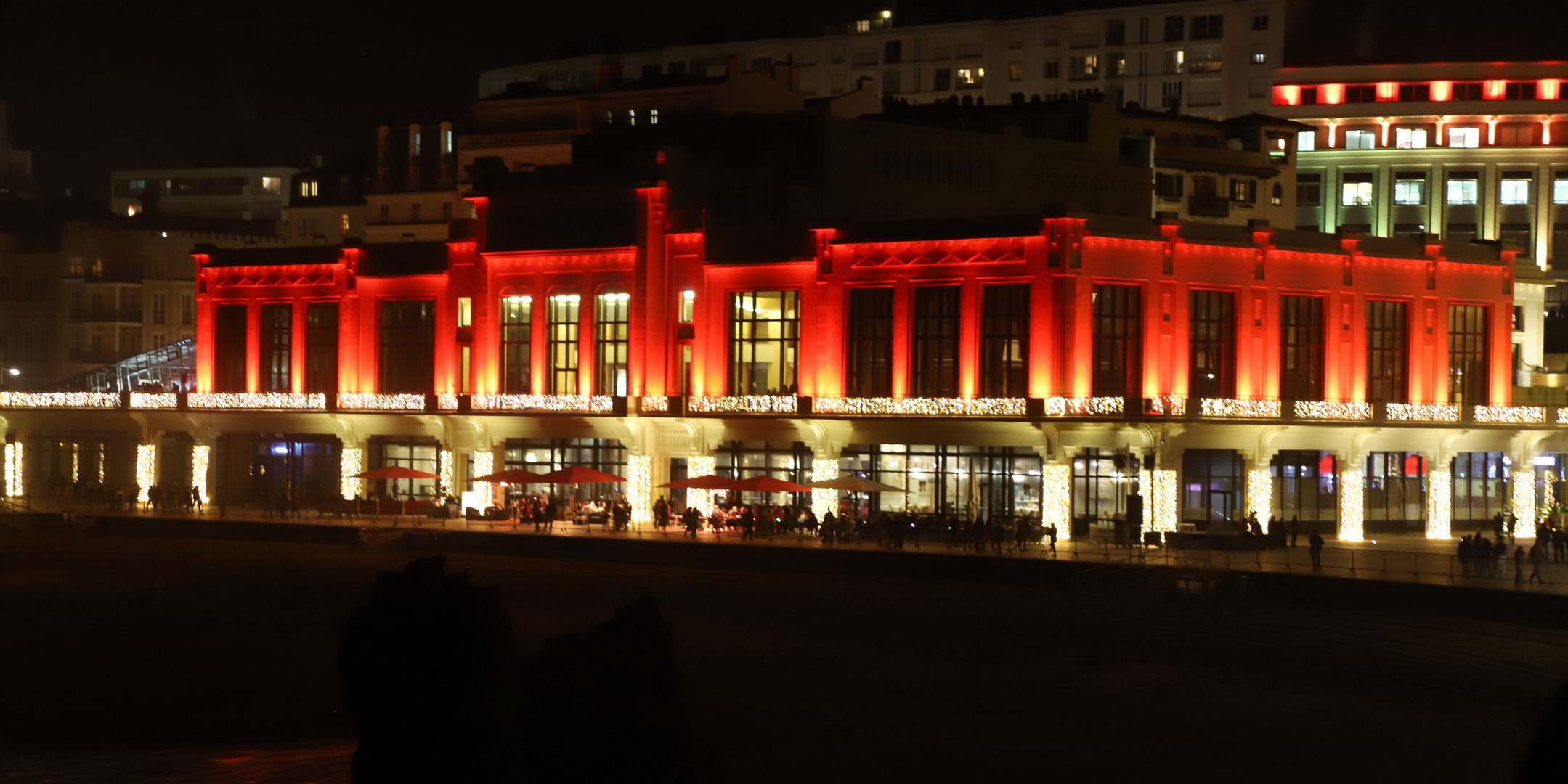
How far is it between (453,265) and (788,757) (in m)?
49.1

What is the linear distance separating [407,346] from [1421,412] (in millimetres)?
42696

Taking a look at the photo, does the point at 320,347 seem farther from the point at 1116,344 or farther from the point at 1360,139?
the point at 1360,139

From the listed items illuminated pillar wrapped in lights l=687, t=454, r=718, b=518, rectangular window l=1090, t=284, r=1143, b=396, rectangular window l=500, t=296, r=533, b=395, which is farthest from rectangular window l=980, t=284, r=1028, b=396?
rectangular window l=500, t=296, r=533, b=395

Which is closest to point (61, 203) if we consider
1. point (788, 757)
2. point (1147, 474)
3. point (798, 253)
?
point (798, 253)

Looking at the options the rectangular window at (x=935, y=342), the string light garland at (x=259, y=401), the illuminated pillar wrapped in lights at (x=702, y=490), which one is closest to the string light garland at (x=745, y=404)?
the illuminated pillar wrapped in lights at (x=702, y=490)

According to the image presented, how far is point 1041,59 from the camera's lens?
383 feet

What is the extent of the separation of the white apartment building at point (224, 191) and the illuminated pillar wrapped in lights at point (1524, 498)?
4249 inches

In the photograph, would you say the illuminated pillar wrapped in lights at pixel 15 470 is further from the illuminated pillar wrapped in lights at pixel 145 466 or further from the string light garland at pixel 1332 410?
the string light garland at pixel 1332 410

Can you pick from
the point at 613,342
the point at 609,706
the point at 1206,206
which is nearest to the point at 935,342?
the point at 613,342

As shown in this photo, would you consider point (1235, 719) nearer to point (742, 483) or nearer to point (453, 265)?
point (742, 483)

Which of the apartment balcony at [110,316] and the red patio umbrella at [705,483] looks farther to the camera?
the apartment balcony at [110,316]

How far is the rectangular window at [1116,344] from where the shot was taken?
59.6 m

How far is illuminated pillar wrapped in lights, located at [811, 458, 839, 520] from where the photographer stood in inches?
2446

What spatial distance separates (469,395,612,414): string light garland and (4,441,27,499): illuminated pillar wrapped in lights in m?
29.9
